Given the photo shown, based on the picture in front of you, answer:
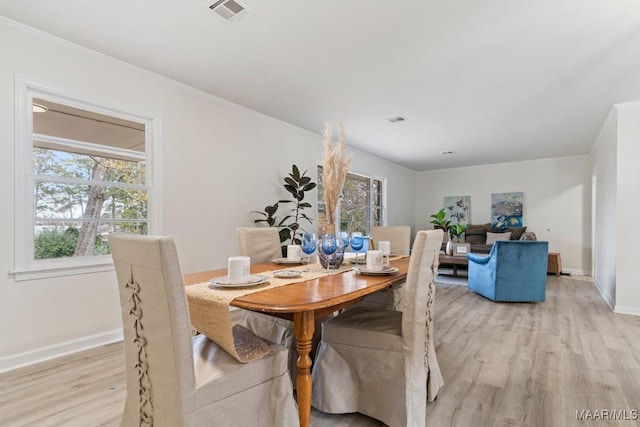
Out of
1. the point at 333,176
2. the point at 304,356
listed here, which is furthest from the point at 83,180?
the point at 304,356

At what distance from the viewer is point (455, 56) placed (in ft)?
8.91

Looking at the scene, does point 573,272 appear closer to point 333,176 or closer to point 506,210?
point 506,210

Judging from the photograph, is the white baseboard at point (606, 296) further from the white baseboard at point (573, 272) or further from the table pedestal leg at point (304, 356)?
the table pedestal leg at point (304, 356)

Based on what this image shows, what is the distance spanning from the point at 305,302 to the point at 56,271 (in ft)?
7.79

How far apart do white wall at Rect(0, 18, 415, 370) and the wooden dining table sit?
1.58 meters

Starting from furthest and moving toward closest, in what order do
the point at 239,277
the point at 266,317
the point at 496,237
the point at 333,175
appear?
the point at 496,237, the point at 266,317, the point at 333,175, the point at 239,277

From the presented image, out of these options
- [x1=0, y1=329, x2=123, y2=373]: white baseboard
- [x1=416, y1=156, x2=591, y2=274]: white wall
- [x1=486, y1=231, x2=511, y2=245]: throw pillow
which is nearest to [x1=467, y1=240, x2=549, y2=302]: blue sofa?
[x1=486, y1=231, x2=511, y2=245]: throw pillow

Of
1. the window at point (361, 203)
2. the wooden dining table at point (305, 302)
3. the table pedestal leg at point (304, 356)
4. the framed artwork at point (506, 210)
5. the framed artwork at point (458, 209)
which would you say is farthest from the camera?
the framed artwork at point (458, 209)

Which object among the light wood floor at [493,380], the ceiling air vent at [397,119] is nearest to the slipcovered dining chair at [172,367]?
the light wood floor at [493,380]

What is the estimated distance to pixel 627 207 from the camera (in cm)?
382

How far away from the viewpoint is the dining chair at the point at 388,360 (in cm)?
163

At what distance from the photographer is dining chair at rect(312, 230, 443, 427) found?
5.36 feet

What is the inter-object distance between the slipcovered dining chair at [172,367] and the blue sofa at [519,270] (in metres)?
3.73

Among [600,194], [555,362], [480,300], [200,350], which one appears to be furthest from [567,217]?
[200,350]
